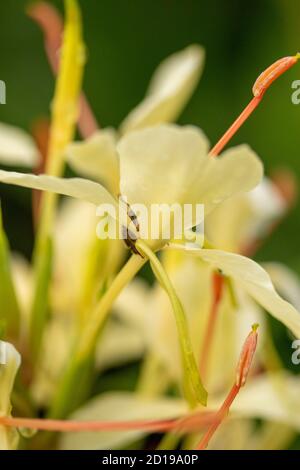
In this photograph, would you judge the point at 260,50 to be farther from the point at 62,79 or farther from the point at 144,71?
the point at 62,79

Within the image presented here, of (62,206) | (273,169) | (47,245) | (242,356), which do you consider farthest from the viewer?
(273,169)

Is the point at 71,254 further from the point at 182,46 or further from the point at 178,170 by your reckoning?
the point at 182,46

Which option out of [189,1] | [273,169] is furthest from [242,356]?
[189,1]

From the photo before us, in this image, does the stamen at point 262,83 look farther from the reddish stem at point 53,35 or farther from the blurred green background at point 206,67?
the blurred green background at point 206,67

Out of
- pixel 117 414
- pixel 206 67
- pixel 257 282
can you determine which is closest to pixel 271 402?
pixel 117 414

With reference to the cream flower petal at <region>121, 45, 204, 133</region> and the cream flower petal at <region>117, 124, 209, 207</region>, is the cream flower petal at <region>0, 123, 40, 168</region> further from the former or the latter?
the cream flower petal at <region>117, 124, 209, 207</region>

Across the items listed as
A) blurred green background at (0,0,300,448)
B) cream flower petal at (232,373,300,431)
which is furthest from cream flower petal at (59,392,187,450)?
blurred green background at (0,0,300,448)
